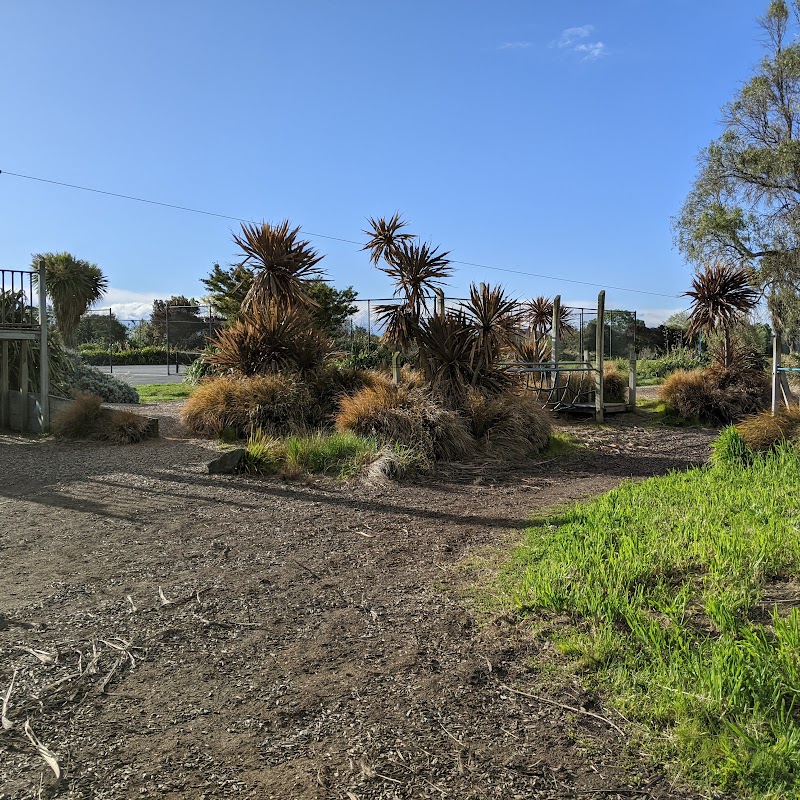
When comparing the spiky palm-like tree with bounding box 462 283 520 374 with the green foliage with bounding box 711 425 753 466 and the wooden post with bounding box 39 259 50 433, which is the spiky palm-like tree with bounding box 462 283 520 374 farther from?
the wooden post with bounding box 39 259 50 433

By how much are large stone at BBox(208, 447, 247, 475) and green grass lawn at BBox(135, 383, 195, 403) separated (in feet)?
31.6

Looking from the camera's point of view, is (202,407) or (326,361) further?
(326,361)

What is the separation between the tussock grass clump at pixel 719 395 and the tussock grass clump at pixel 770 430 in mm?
4948

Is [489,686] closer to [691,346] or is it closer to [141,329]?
[691,346]

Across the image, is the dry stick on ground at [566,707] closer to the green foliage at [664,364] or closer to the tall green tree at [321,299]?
the tall green tree at [321,299]

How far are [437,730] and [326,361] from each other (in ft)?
32.3

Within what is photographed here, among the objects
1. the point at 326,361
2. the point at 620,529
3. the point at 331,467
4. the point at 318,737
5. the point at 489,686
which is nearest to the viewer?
the point at 318,737

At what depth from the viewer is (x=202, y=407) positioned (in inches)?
425

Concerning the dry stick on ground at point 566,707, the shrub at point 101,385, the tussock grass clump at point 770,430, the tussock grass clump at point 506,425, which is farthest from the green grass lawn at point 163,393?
the dry stick on ground at point 566,707

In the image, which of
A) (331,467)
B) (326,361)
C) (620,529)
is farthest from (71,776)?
(326,361)

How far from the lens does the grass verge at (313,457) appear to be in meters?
7.81

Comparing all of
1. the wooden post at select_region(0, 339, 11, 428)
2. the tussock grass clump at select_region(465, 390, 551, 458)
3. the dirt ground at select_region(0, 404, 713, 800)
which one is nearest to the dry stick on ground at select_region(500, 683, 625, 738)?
the dirt ground at select_region(0, 404, 713, 800)

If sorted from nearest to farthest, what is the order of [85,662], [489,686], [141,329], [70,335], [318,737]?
[318,737]
[489,686]
[85,662]
[70,335]
[141,329]

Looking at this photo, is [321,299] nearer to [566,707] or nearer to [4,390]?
[4,390]
